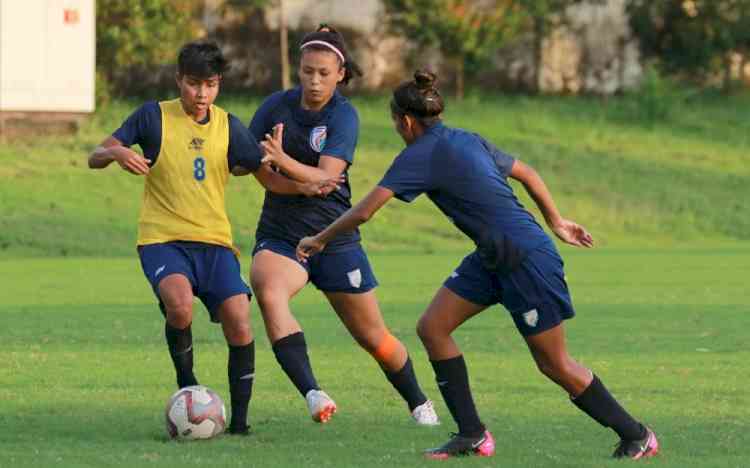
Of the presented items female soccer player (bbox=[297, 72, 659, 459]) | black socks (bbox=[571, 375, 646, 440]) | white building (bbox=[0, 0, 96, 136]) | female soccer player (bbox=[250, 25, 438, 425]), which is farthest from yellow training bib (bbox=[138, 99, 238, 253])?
white building (bbox=[0, 0, 96, 136])

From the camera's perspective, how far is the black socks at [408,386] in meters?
10.7

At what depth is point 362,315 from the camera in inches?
421

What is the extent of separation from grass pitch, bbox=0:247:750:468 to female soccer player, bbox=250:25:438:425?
37 cm

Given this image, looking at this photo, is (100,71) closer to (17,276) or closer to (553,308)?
(17,276)

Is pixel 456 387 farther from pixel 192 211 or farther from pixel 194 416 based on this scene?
pixel 192 211

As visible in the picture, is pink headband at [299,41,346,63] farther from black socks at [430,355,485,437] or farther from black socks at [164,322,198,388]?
black socks at [430,355,485,437]

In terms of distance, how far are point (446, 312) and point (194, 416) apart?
4.96 feet

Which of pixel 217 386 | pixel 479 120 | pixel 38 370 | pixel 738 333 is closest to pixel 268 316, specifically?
pixel 217 386

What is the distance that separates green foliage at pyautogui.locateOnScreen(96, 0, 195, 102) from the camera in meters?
38.9

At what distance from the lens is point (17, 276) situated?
951 inches

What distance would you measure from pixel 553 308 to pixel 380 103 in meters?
32.4

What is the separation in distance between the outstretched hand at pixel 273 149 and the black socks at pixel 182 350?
100 centimetres

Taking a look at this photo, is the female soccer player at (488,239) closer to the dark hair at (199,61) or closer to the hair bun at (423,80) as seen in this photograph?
the hair bun at (423,80)

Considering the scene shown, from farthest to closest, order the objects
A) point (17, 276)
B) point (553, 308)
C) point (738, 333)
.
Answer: point (17, 276) < point (738, 333) < point (553, 308)
